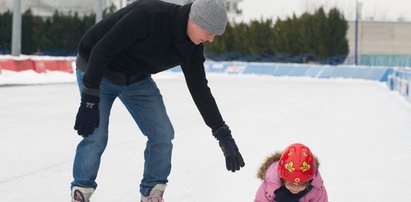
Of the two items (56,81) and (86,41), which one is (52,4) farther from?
(86,41)

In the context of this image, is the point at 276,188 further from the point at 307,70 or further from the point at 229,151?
the point at 307,70

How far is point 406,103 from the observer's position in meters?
16.3

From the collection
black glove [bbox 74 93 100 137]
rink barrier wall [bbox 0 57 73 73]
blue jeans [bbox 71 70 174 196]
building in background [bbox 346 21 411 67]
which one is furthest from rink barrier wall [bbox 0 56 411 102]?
building in background [bbox 346 21 411 67]

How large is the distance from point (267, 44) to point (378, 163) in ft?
147

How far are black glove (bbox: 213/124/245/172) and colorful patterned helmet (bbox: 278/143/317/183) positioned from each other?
550 mm

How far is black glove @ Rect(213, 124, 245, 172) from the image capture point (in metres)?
3.86

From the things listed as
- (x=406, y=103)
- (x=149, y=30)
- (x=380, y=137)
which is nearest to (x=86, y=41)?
(x=149, y=30)

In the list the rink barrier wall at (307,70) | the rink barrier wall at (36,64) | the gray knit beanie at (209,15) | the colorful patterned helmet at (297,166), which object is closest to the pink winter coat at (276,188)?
the colorful patterned helmet at (297,166)

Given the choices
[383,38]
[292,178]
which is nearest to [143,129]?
[292,178]

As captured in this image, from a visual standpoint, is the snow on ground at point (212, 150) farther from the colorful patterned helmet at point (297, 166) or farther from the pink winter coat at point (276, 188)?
the colorful patterned helmet at point (297, 166)

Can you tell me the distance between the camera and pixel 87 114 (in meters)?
3.52

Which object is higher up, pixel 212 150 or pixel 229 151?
pixel 229 151

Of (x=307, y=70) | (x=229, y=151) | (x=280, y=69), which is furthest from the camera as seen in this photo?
(x=280, y=69)

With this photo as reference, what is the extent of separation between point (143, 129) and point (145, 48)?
60cm
